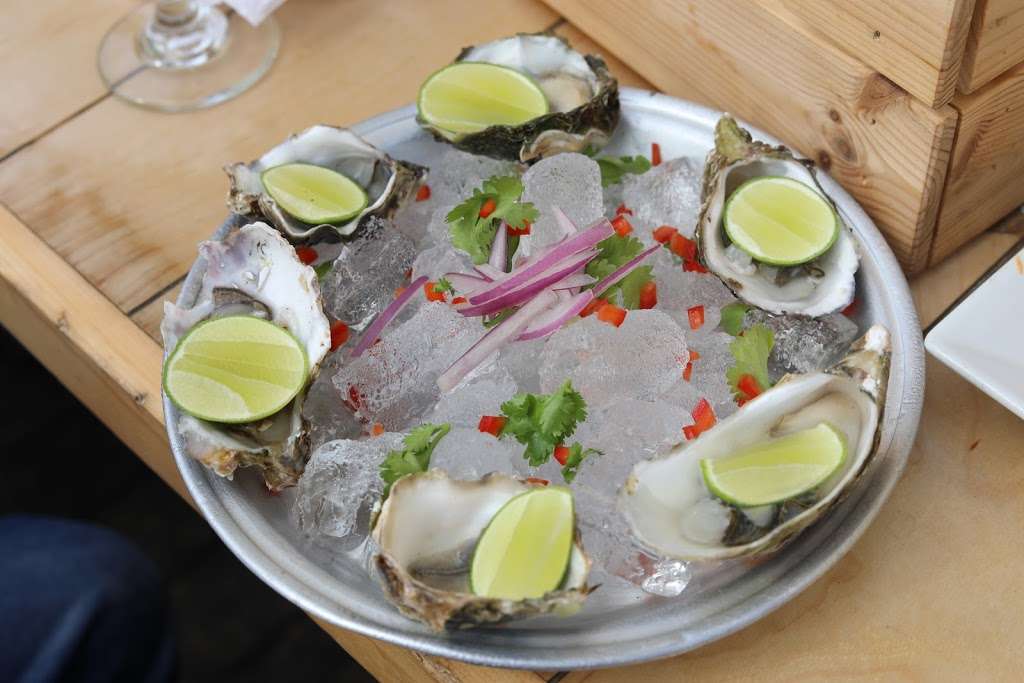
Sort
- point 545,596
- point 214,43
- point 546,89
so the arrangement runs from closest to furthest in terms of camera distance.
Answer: point 545,596, point 546,89, point 214,43

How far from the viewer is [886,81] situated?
110 centimetres

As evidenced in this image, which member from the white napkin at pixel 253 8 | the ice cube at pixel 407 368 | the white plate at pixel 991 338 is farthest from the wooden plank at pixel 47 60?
the white plate at pixel 991 338

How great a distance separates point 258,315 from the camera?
1134 mm

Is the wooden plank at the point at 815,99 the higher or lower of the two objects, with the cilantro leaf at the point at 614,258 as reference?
higher

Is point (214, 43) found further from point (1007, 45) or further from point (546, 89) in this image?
point (1007, 45)

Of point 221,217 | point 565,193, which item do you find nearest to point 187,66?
point 221,217

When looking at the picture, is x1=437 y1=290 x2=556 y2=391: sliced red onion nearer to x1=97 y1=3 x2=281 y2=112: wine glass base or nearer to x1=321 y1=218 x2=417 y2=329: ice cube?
x1=321 y1=218 x2=417 y2=329: ice cube

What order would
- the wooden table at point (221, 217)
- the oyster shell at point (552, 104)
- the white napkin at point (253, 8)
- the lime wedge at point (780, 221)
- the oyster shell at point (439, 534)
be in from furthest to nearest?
the white napkin at point (253, 8) < the oyster shell at point (552, 104) < the lime wedge at point (780, 221) < the wooden table at point (221, 217) < the oyster shell at point (439, 534)

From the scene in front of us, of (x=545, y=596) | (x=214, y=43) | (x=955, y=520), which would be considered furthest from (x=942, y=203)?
(x=214, y=43)

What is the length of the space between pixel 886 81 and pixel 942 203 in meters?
0.14

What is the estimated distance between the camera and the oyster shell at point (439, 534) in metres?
0.88

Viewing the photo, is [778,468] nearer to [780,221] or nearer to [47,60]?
[780,221]

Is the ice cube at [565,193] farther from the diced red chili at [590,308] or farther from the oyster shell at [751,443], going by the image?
the oyster shell at [751,443]

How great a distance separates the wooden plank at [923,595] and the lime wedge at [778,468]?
5.8 inches
